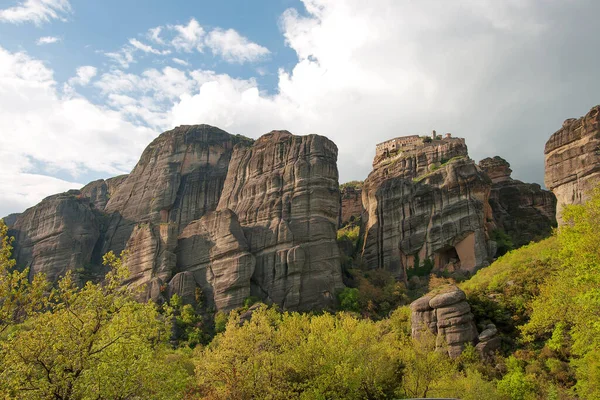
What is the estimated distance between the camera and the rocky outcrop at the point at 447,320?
122 ft

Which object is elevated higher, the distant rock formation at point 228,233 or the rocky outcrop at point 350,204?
the rocky outcrop at point 350,204

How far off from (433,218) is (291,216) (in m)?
21.7

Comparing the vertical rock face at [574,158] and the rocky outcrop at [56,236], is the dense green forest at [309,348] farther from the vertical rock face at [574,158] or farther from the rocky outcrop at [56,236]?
the rocky outcrop at [56,236]

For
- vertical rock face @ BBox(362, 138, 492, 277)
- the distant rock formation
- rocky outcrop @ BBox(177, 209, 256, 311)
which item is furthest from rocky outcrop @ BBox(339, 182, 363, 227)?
rocky outcrop @ BBox(177, 209, 256, 311)

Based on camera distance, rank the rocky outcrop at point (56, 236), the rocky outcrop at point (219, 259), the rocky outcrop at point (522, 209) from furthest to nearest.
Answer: the rocky outcrop at point (56, 236)
the rocky outcrop at point (522, 209)
the rocky outcrop at point (219, 259)

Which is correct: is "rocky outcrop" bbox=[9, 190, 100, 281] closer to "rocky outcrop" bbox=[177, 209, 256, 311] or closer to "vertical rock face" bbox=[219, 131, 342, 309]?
"rocky outcrop" bbox=[177, 209, 256, 311]

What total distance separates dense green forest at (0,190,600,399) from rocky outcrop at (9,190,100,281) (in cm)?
3599

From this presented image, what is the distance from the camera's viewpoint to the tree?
15289 millimetres

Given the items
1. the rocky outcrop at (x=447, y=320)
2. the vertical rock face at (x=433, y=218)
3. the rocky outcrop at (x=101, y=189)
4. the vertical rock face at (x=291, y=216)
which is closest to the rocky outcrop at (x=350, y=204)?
the vertical rock face at (x=433, y=218)

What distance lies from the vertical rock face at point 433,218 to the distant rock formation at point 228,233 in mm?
11682

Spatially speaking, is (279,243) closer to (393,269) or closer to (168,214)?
(393,269)

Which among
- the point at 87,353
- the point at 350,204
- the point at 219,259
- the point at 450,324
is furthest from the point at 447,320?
the point at 350,204

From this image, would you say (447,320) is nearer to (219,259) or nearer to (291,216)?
(291,216)

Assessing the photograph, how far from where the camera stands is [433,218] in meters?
68.1
